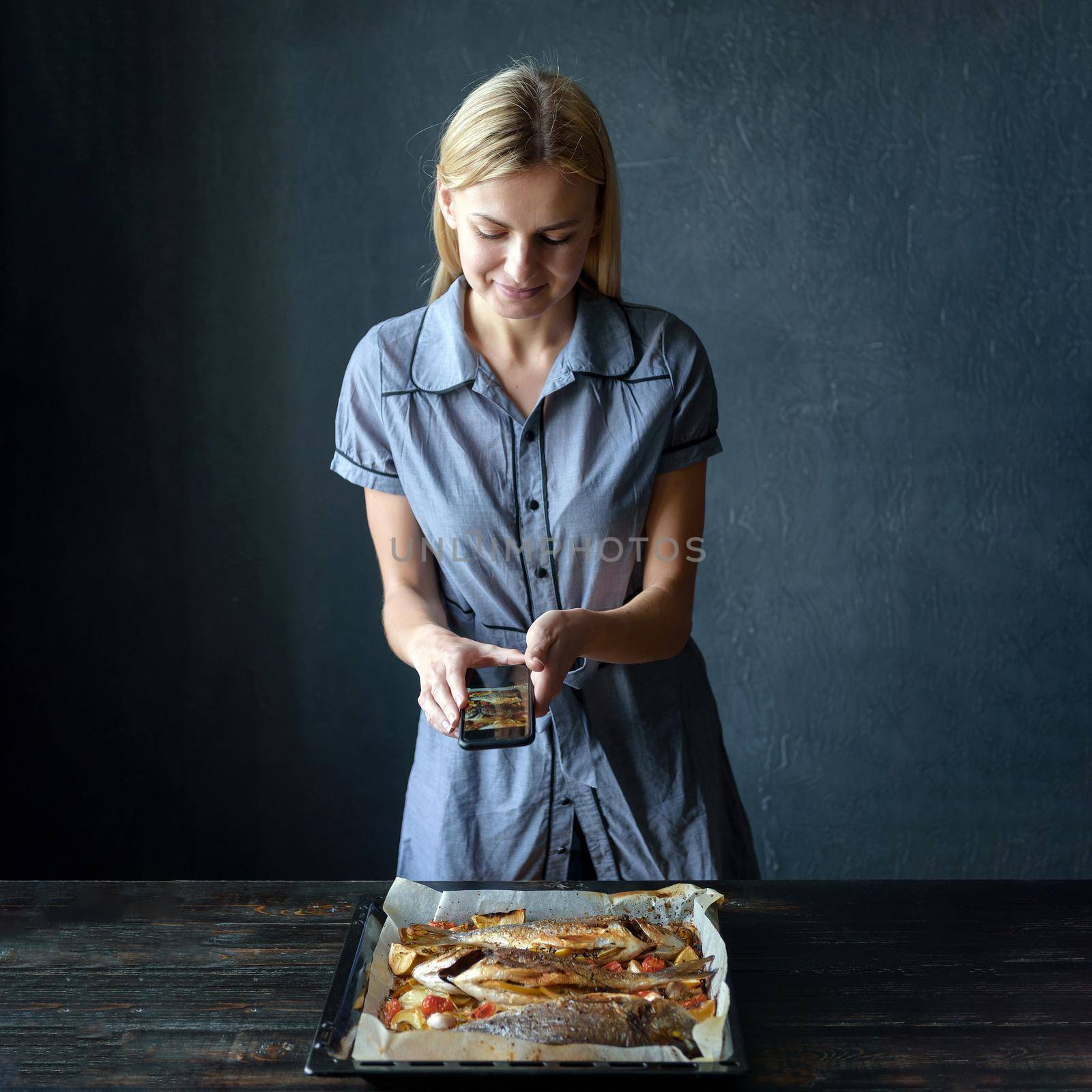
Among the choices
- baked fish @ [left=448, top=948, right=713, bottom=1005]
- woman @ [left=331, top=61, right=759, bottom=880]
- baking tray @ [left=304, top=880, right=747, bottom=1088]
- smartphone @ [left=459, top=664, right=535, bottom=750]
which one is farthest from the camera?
woman @ [left=331, top=61, right=759, bottom=880]


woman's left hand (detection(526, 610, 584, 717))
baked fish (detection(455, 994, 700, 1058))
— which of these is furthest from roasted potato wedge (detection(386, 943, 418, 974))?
woman's left hand (detection(526, 610, 584, 717))

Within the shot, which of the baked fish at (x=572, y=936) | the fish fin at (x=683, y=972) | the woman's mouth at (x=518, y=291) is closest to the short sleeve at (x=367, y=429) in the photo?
the woman's mouth at (x=518, y=291)

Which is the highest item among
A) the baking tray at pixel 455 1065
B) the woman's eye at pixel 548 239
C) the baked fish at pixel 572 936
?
the woman's eye at pixel 548 239

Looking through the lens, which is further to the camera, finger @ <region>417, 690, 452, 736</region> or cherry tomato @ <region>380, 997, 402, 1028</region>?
finger @ <region>417, 690, 452, 736</region>

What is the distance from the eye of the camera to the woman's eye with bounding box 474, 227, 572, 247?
1479 millimetres

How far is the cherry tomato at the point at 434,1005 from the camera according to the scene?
3.48 ft

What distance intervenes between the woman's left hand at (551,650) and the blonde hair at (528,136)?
55 cm

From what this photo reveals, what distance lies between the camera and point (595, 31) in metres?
2.51

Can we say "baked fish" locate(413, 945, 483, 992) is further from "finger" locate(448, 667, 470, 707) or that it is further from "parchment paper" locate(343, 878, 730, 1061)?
"finger" locate(448, 667, 470, 707)

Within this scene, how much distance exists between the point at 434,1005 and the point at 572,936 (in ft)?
0.55

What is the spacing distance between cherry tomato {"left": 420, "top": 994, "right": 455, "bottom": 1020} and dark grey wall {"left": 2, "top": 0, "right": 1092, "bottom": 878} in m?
1.66

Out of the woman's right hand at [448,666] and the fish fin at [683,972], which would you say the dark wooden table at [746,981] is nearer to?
the fish fin at [683,972]

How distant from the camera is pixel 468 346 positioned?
1.67 metres

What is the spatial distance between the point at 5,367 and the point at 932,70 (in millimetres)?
2075
